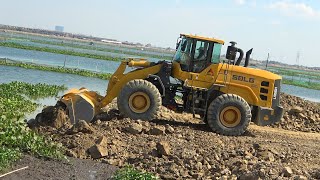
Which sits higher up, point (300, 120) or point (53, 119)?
point (300, 120)

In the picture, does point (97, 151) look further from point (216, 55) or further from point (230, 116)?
point (216, 55)

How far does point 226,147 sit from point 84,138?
331cm

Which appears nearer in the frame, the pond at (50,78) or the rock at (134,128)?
the rock at (134,128)

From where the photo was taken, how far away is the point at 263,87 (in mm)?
14109

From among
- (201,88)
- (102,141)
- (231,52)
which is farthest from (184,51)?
(102,141)

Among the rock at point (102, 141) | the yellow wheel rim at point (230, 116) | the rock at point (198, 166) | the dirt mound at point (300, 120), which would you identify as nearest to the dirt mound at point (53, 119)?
the rock at point (102, 141)

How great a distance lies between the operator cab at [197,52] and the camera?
45.5ft

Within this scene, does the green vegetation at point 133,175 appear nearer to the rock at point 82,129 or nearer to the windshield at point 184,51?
the rock at point 82,129

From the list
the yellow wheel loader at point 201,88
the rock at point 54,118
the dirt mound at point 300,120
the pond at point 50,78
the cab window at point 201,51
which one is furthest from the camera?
the pond at point 50,78

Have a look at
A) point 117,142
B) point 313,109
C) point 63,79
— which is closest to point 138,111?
point 117,142

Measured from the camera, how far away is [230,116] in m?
13.9

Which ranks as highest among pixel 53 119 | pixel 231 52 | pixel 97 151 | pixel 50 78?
pixel 231 52

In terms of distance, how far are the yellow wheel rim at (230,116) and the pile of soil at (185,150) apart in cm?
47

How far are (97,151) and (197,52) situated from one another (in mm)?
4525
